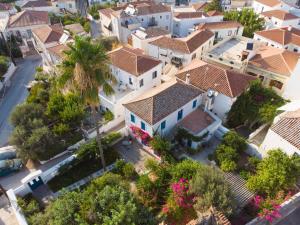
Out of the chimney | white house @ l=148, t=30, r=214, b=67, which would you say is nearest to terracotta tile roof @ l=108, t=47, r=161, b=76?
the chimney

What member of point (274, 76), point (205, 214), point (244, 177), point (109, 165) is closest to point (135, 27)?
point (274, 76)

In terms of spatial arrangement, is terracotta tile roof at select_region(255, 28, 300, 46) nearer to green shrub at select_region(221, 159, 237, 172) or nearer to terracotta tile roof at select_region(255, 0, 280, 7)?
terracotta tile roof at select_region(255, 0, 280, 7)

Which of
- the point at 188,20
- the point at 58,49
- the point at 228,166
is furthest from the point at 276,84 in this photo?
the point at 58,49

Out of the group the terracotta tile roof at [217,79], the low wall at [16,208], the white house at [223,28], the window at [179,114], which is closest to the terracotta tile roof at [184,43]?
the terracotta tile roof at [217,79]

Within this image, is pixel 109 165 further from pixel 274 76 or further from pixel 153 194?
pixel 274 76

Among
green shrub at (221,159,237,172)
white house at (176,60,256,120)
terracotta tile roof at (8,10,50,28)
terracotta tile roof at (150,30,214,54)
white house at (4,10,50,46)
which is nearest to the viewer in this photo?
green shrub at (221,159,237,172)

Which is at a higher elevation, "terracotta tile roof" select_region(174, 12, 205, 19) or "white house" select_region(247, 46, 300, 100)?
"terracotta tile roof" select_region(174, 12, 205, 19)
